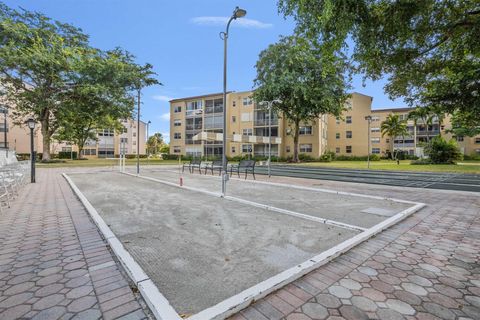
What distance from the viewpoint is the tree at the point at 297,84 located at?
29.8 m

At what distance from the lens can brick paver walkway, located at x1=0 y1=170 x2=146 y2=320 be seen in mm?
2314

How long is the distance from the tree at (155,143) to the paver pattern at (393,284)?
10085 centimetres

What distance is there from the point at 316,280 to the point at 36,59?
31.1 meters

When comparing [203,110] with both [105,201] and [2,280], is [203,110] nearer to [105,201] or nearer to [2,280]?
[105,201]

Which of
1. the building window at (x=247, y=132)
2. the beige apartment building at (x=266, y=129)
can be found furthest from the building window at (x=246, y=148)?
the building window at (x=247, y=132)

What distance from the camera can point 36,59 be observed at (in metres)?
23.4

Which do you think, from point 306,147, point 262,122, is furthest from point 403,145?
point 262,122

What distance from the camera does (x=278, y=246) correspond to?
12.8 ft

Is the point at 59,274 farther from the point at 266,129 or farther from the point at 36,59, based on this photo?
the point at 266,129

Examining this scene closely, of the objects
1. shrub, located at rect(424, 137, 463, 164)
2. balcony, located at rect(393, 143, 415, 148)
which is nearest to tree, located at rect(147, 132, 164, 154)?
balcony, located at rect(393, 143, 415, 148)

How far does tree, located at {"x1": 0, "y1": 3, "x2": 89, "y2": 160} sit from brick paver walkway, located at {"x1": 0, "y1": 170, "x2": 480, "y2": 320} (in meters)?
26.8

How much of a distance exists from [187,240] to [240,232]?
1.01 metres

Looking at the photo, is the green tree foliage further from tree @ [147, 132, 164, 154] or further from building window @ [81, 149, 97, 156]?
tree @ [147, 132, 164, 154]

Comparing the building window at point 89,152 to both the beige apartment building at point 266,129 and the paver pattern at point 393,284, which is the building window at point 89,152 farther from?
the paver pattern at point 393,284
